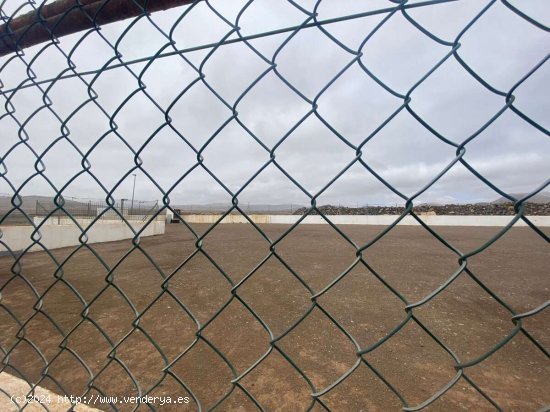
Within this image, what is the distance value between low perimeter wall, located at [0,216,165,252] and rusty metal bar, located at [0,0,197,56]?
24.4ft

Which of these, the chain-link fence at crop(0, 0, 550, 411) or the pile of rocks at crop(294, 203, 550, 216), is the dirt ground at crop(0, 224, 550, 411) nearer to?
the chain-link fence at crop(0, 0, 550, 411)

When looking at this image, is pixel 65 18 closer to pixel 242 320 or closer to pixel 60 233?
pixel 242 320

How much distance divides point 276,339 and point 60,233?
13336 mm

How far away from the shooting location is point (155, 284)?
18.4ft

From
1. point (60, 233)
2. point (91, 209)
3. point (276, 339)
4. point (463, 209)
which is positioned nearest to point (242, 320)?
point (276, 339)

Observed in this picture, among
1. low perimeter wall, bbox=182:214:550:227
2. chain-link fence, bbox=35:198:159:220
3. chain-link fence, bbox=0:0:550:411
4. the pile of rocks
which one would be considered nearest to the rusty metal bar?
chain-link fence, bbox=0:0:550:411

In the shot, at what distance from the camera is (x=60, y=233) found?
11.0 metres

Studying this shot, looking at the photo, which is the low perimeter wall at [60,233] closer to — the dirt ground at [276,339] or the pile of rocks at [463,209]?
the dirt ground at [276,339]

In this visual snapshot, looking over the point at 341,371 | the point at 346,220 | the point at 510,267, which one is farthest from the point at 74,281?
the point at 346,220

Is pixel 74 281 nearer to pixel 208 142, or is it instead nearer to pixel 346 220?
pixel 208 142

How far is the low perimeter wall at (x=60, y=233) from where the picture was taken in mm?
9438

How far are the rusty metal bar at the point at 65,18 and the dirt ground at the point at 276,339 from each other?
36.7 inches

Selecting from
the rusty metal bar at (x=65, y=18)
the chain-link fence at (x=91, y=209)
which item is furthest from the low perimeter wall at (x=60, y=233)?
the rusty metal bar at (x=65, y=18)

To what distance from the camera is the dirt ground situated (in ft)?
7.21
